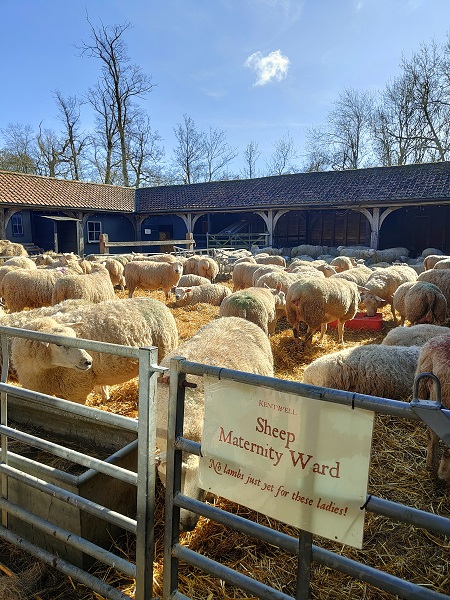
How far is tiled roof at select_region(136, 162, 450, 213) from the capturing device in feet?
72.7

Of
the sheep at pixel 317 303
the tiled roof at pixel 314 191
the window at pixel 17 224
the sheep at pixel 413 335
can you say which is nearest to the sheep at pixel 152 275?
the sheep at pixel 317 303

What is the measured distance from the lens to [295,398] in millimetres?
1532

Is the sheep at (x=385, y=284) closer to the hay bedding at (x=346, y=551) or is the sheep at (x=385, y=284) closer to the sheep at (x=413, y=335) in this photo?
the sheep at (x=413, y=335)

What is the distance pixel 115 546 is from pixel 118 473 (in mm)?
1161

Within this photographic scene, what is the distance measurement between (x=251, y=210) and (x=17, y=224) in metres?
14.6

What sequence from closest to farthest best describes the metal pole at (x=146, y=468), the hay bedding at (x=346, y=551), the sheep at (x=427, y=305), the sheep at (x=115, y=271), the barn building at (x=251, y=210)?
the metal pole at (x=146, y=468), the hay bedding at (x=346, y=551), the sheep at (x=427, y=305), the sheep at (x=115, y=271), the barn building at (x=251, y=210)

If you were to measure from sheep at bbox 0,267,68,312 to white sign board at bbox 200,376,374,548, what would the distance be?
8967 millimetres

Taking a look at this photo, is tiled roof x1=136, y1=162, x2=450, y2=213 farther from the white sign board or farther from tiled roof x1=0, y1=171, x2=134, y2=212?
the white sign board

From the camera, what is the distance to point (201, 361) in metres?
3.52

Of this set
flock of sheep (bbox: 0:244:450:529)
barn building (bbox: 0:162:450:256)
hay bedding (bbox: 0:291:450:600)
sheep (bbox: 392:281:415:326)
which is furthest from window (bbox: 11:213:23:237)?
hay bedding (bbox: 0:291:450:600)

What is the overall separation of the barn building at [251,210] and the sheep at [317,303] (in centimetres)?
1562

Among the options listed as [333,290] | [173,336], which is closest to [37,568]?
[173,336]

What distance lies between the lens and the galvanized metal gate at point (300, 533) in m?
1.31

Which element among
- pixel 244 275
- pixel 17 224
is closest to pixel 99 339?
pixel 244 275
